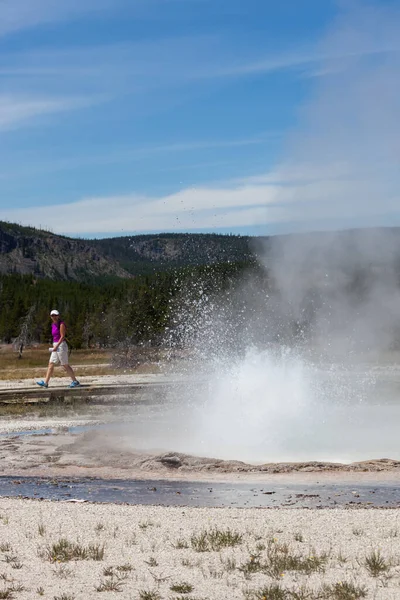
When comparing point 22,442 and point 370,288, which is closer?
point 22,442

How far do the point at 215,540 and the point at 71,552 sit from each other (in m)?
1.49

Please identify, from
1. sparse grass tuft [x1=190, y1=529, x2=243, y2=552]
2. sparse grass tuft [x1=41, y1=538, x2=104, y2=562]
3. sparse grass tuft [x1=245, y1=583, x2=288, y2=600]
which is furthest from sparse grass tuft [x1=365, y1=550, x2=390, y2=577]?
sparse grass tuft [x1=41, y1=538, x2=104, y2=562]

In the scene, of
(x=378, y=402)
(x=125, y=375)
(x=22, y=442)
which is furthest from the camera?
(x=125, y=375)

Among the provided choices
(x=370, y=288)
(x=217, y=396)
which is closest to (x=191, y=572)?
(x=217, y=396)

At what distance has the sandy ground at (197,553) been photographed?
23.0ft

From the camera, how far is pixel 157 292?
87875 millimetres

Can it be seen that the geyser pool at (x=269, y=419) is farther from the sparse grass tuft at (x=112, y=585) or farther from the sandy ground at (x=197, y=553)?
the sparse grass tuft at (x=112, y=585)

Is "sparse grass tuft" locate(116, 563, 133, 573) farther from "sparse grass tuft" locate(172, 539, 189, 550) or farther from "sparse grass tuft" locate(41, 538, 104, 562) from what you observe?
"sparse grass tuft" locate(172, 539, 189, 550)

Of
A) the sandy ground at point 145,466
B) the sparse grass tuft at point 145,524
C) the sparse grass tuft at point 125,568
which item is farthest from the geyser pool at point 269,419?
Answer: the sparse grass tuft at point 125,568

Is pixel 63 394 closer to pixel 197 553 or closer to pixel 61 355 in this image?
pixel 61 355

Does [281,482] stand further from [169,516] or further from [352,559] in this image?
[352,559]

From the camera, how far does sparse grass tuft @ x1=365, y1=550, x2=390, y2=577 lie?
738cm

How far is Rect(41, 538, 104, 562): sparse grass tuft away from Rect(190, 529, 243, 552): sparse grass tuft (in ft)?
3.20

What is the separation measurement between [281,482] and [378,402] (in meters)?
12.2
